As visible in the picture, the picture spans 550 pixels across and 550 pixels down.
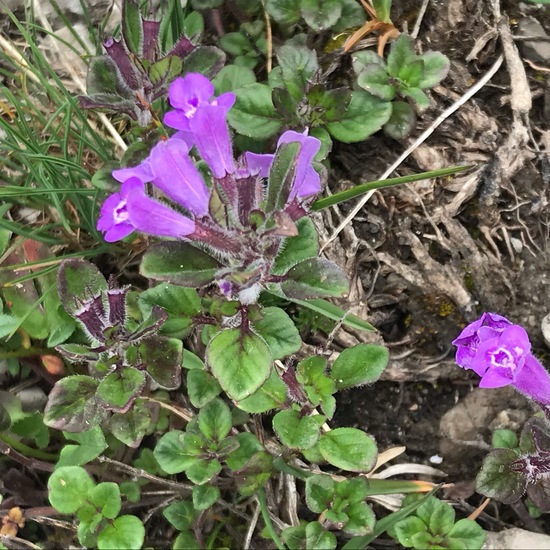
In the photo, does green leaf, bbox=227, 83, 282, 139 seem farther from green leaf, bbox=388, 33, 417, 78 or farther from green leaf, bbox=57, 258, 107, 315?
green leaf, bbox=57, 258, 107, 315

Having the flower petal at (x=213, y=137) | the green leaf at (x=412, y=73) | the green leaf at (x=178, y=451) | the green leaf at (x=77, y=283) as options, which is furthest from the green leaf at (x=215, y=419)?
the green leaf at (x=412, y=73)

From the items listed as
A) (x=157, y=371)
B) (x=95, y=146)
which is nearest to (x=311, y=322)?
(x=157, y=371)

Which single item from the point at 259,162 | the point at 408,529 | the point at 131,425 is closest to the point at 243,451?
the point at 131,425

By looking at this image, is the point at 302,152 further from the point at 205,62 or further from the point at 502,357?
the point at 502,357

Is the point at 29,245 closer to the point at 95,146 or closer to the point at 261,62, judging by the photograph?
the point at 95,146

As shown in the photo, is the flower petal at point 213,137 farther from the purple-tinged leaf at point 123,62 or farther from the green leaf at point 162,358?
the green leaf at point 162,358

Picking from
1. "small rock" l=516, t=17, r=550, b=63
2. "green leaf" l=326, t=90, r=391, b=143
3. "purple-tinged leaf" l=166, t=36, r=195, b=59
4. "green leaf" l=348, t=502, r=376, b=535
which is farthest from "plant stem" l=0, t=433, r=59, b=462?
"small rock" l=516, t=17, r=550, b=63

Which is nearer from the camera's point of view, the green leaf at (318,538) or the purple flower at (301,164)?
the purple flower at (301,164)
